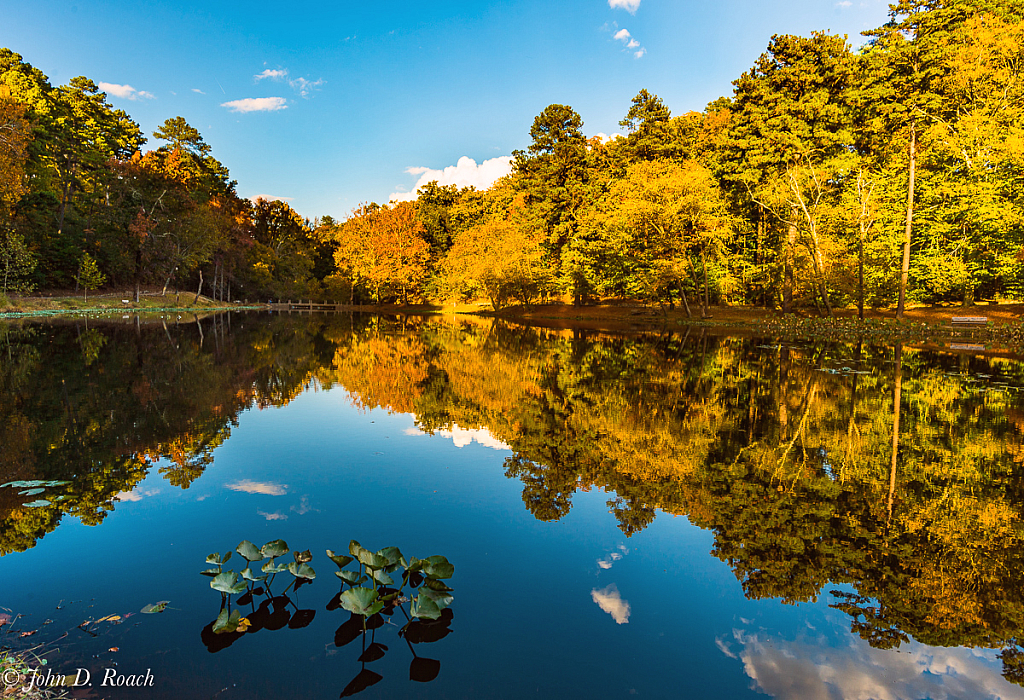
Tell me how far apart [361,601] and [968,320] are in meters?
35.0

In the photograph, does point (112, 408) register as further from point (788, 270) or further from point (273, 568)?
point (788, 270)

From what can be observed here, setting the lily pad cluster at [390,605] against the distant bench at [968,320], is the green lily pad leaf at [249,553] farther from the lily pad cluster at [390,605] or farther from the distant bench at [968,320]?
the distant bench at [968,320]

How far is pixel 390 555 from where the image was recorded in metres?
4.07

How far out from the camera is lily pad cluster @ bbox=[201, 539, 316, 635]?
12.0 ft

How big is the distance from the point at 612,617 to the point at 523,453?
4211 mm

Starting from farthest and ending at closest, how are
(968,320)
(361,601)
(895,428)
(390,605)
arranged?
(968,320), (895,428), (390,605), (361,601)

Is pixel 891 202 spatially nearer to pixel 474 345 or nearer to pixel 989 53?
pixel 989 53

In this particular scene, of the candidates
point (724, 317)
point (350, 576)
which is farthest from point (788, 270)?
point (350, 576)

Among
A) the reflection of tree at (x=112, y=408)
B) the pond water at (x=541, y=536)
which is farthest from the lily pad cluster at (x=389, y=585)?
the reflection of tree at (x=112, y=408)

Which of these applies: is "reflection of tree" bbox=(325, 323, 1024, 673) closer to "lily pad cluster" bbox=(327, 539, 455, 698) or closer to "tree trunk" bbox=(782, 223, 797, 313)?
"lily pad cluster" bbox=(327, 539, 455, 698)

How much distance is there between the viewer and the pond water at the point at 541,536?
11.1 feet

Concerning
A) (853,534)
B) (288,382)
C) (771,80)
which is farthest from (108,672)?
(771,80)

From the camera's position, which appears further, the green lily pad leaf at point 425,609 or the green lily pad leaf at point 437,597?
the green lily pad leaf at point 437,597

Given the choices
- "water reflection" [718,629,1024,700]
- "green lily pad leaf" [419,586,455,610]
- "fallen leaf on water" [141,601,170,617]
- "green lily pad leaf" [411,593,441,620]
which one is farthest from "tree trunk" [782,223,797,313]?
"fallen leaf on water" [141,601,170,617]
